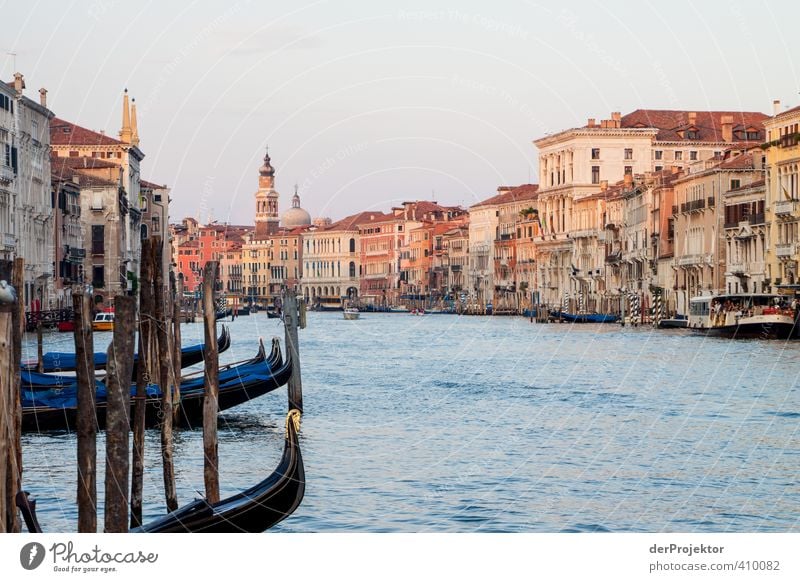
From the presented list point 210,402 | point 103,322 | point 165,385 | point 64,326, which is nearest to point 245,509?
point 210,402

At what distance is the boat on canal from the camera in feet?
129

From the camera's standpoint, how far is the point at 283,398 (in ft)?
79.8

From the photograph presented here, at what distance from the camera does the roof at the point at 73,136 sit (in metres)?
63.3

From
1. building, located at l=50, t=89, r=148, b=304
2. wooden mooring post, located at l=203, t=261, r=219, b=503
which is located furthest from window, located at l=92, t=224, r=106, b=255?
wooden mooring post, located at l=203, t=261, r=219, b=503

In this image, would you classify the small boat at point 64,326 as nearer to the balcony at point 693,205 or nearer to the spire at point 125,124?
the balcony at point 693,205

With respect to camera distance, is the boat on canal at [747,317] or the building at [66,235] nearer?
the boat on canal at [747,317]

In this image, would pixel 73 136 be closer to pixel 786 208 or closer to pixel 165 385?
pixel 786 208

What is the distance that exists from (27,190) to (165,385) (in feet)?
110

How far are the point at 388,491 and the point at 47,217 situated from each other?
116ft

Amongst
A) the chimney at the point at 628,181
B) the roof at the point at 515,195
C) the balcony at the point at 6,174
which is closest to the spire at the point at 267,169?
the roof at the point at 515,195

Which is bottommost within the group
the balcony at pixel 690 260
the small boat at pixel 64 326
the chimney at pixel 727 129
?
the small boat at pixel 64 326

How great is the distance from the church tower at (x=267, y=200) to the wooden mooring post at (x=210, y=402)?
133990 millimetres
